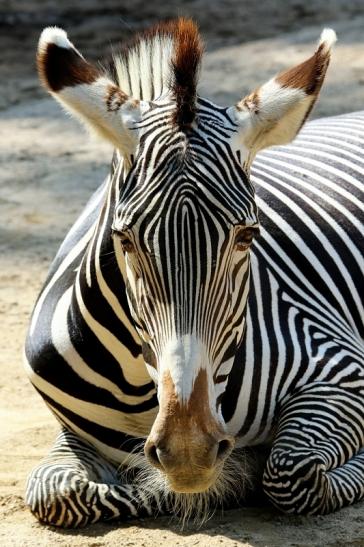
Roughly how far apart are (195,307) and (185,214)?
0.94 ft

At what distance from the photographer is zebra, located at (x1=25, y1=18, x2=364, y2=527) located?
12.2 ft

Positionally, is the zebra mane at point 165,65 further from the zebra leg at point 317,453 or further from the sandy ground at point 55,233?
the sandy ground at point 55,233

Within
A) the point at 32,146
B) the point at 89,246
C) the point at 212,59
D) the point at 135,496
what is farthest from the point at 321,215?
the point at 212,59

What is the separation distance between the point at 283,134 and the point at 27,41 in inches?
408

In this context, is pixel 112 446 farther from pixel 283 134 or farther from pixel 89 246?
pixel 283 134

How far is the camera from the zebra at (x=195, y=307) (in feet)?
12.2

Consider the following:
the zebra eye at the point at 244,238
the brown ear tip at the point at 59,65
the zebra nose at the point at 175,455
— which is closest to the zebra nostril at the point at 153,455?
the zebra nose at the point at 175,455

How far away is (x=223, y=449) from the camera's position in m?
3.68

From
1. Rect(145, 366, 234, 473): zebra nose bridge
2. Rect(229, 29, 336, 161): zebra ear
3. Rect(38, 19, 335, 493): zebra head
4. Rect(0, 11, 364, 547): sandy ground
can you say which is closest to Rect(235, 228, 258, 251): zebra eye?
Rect(38, 19, 335, 493): zebra head

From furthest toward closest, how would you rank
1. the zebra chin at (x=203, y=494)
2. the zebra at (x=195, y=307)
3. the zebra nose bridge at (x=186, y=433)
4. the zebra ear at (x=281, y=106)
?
1. the zebra chin at (x=203, y=494)
2. the zebra ear at (x=281, y=106)
3. the zebra at (x=195, y=307)
4. the zebra nose bridge at (x=186, y=433)

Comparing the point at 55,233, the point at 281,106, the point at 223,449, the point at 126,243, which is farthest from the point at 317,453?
the point at 55,233

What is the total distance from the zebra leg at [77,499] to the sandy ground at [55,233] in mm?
48

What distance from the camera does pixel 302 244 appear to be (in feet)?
16.7

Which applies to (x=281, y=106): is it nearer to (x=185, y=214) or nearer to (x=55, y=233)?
(x=185, y=214)
